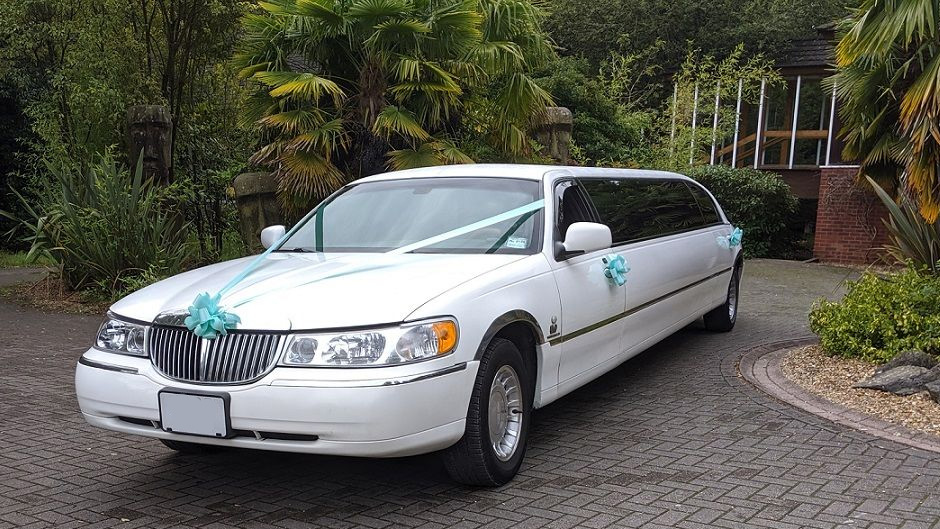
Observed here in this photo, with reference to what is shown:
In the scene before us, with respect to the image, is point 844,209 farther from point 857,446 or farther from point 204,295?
point 204,295

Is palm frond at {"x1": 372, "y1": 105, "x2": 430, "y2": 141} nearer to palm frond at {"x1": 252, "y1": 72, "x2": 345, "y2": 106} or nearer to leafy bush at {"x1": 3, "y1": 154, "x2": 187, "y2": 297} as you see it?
palm frond at {"x1": 252, "y1": 72, "x2": 345, "y2": 106}

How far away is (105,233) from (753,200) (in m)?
13.0

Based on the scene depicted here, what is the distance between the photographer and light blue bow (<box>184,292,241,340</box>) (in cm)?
384

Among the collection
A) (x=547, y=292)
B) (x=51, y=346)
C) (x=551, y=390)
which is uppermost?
(x=547, y=292)

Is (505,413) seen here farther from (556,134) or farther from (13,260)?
(13,260)

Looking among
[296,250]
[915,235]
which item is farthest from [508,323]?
[915,235]

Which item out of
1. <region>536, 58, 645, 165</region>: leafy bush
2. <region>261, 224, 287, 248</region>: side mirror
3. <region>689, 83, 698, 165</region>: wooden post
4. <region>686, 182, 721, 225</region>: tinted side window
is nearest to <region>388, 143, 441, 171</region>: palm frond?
<region>686, 182, 721, 225</region>: tinted side window

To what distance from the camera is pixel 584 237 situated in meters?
4.90

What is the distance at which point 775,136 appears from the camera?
885 inches

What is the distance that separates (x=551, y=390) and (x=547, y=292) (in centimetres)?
57

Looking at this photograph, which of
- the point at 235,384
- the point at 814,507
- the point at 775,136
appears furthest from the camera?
the point at 775,136

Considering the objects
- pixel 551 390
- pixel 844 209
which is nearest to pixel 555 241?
pixel 551 390

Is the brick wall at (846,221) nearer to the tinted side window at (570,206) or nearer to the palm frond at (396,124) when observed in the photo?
the palm frond at (396,124)

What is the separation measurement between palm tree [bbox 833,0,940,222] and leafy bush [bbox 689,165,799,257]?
9.11 m
